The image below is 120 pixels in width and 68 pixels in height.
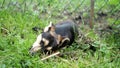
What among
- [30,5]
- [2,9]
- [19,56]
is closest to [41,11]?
[30,5]

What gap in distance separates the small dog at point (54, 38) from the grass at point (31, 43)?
0.28ft

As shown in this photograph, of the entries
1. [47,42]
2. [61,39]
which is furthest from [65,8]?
[47,42]

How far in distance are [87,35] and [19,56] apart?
1275 millimetres

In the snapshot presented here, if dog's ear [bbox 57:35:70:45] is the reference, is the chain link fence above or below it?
above

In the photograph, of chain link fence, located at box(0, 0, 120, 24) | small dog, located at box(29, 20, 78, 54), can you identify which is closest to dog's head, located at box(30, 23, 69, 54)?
small dog, located at box(29, 20, 78, 54)

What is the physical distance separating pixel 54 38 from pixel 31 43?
298 millimetres

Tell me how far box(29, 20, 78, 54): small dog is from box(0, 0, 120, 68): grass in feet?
0.28

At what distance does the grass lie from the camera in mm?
3137

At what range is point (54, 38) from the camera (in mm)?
3506

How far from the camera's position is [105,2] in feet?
15.5

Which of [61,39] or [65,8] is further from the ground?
[65,8]

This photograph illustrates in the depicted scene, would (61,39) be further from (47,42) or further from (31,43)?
(31,43)

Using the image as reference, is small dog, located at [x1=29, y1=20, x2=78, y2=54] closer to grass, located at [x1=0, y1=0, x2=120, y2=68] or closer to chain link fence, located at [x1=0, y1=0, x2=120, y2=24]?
grass, located at [x1=0, y1=0, x2=120, y2=68]

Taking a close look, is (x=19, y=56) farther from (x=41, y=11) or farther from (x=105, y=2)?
(x=105, y=2)
